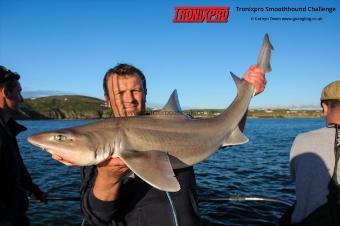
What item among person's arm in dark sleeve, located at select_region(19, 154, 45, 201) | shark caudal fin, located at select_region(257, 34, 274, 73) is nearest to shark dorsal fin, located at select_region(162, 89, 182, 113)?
shark caudal fin, located at select_region(257, 34, 274, 73)

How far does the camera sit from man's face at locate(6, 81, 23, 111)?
5805 millimetres

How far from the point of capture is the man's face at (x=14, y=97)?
5805 millimetres

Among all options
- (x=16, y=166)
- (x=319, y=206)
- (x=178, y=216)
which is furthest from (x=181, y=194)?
(x=16, y=166)

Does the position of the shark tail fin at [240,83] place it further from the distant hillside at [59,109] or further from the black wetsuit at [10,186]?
the distant hillside at [59,109]

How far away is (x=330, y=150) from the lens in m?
4.25

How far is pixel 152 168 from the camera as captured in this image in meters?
2.91

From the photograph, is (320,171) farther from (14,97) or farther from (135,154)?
(14,97)

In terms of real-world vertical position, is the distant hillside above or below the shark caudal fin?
below

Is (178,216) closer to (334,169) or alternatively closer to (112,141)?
(112,141)

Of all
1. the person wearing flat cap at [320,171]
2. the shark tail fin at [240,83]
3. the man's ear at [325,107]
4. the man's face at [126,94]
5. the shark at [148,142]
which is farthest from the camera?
the man's ear at [325,107]

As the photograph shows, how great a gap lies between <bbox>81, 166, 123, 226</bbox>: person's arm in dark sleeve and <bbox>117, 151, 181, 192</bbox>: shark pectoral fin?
1.50 feet

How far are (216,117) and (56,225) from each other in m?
8.13

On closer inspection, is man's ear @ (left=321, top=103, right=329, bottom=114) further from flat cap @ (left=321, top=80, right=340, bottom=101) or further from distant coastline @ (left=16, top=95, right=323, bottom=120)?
distant coastline @ (left=16, top=95, right=323, bottom=120)

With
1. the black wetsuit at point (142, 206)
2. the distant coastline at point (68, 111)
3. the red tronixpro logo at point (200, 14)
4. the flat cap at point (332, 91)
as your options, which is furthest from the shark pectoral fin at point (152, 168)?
the distant coastline at point (68, 111)
